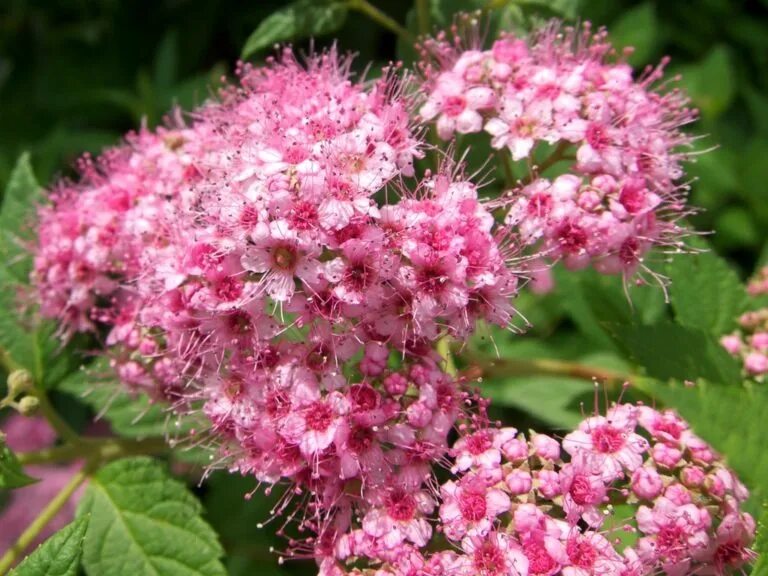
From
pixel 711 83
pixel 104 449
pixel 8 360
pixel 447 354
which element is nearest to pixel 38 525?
pixel 104 449

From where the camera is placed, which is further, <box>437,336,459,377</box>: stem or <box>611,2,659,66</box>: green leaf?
<box>611,2,659,66</box>: green leaf

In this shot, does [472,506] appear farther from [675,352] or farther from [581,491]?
[675,352]

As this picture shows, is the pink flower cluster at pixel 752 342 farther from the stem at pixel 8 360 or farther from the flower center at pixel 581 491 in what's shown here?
the stem at pixel 8 360

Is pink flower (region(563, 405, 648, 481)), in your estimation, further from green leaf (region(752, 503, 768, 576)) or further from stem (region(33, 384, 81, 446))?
stem (region(33, 384, 81, 446))

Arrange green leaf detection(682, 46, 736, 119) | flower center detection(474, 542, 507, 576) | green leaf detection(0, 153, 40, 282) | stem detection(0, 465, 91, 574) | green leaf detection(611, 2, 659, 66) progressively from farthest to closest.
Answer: green leaf detection(682, 46, 736, 119) < green leaf detection(611, 2, 659, 66) < green leaf detection(0, 153, 40, 282) < stem detection(0, 465, 91, 574) < flower center detection(474, 542, 507, 576)

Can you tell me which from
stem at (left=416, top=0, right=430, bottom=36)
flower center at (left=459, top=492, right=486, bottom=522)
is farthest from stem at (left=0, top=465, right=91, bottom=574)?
stem at (left=416, top=0, right=430, bottom=36)

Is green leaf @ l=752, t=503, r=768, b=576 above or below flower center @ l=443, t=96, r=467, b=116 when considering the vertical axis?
below

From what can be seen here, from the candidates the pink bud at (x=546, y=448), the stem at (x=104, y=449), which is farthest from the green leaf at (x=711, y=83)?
the stem at (x=104, y=449)

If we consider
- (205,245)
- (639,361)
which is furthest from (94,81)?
(639,361)
